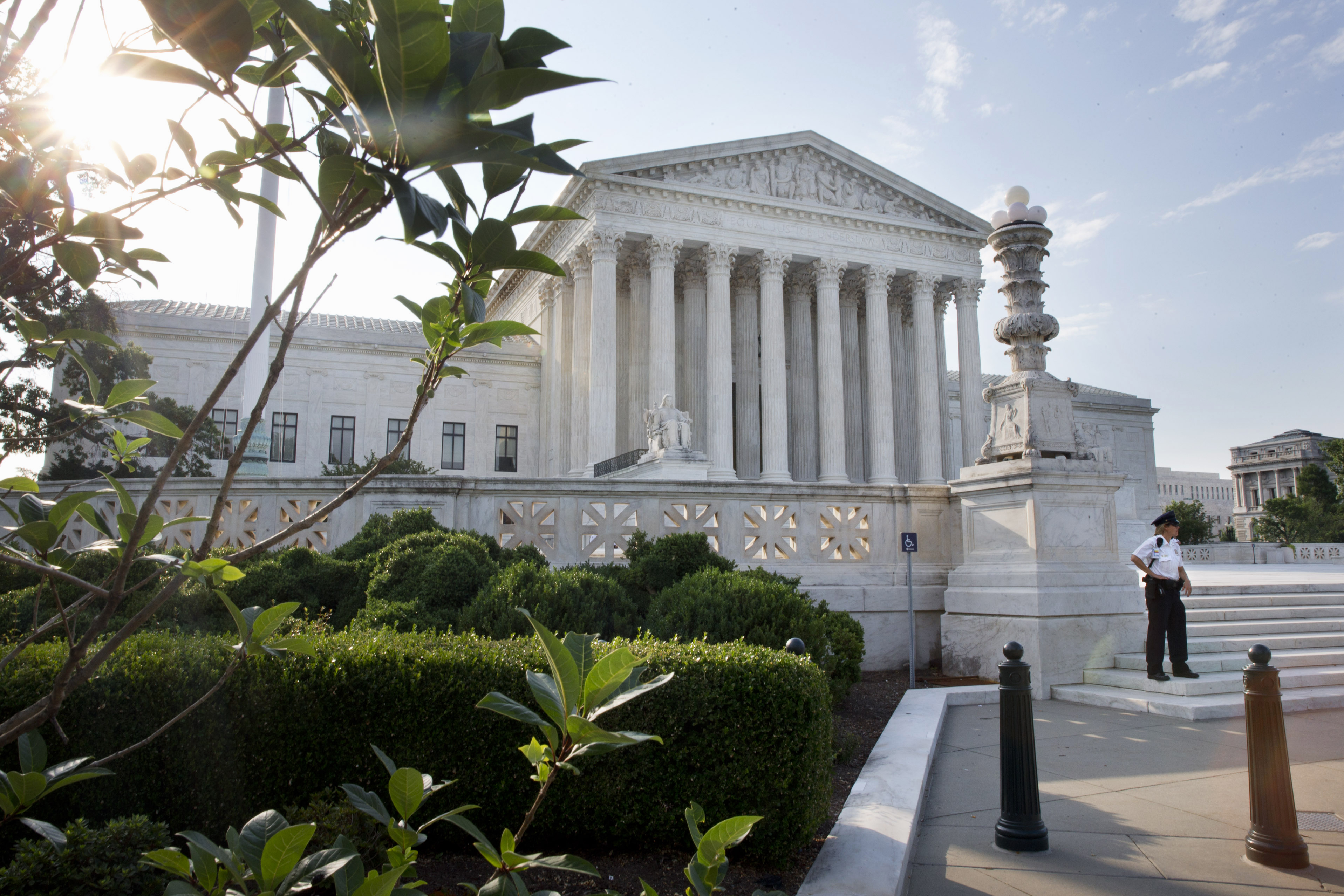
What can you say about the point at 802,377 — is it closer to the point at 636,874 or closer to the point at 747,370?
the point at 747,370

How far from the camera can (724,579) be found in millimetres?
7895

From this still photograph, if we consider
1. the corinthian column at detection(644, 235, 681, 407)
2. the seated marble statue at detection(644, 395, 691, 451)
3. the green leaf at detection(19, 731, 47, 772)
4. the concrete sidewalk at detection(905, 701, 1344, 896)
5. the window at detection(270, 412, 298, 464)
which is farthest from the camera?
the window at detection(270, 412, 298, 464)

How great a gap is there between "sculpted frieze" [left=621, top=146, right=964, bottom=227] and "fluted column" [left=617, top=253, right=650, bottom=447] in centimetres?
485

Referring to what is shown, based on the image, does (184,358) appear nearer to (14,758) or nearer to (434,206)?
(14,758)

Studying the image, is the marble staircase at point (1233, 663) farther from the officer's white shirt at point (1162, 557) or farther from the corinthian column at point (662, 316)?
the corinthian column at point (662, 316)

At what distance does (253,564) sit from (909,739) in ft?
23.1

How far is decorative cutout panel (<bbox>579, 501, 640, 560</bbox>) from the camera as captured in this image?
11.3 meters

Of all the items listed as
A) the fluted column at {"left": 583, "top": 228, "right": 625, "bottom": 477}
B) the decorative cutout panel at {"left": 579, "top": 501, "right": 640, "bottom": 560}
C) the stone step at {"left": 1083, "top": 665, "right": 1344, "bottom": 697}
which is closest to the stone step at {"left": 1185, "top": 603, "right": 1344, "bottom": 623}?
the stone step at {"left": 1083, "top": 665, "right": 1344, "bottom": 697}

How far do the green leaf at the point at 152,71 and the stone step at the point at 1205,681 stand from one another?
10.2m

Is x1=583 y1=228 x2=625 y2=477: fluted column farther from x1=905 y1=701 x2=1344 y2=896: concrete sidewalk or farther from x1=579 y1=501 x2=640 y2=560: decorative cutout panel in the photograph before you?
x1=905 y1=701 x2=1344 y2=896: concrete sidewalk

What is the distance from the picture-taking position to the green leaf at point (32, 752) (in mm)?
2006

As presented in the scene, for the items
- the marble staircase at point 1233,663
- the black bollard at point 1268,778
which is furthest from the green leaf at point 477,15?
the marble staircase at point 1233,663

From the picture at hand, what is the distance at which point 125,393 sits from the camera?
6.07ft

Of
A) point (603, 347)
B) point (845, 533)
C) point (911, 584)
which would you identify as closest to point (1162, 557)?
point (911, 584)
